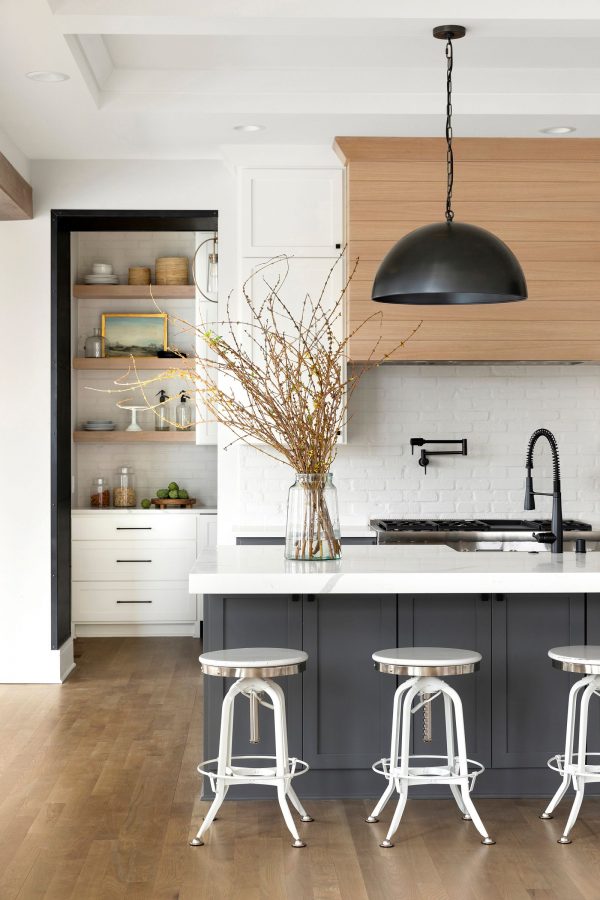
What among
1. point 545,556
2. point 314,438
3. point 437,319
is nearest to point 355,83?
point 437,319

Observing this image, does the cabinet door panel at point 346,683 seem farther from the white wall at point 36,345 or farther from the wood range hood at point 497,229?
the white wall at point 36,345

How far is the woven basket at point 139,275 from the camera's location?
7844mm

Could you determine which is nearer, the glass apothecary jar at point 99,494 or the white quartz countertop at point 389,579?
the white quartz countertop at point 389,579

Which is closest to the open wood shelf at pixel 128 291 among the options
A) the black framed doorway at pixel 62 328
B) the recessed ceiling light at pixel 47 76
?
the black framed doorway at pixel 62 328

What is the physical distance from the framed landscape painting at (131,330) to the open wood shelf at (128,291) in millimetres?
170

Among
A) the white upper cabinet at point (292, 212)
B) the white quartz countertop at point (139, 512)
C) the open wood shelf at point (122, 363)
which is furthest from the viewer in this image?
the open wood shelf at point (122, 363)

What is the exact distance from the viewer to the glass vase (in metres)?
4.05

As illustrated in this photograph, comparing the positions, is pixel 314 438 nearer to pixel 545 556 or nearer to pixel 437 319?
pixel 545 556

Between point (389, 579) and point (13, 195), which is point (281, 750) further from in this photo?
point (13, 195)

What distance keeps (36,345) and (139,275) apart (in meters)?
1.93

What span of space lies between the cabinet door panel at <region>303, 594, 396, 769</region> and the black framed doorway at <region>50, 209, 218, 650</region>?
8.00ft

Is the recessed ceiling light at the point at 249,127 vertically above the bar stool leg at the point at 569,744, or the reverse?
the recessed ceiling light at the point at 249,127

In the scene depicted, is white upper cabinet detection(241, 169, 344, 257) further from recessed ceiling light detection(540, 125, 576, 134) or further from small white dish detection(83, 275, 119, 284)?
small white dish detection(83, 275, 119, 284)

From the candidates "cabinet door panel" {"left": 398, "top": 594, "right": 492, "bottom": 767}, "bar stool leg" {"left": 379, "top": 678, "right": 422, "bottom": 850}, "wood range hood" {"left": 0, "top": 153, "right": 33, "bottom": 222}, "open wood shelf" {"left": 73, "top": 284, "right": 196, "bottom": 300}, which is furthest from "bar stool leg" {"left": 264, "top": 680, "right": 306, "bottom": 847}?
"open wood shelf" {"left": 73, "top": 284, "right": 196, "bottom": 300}
